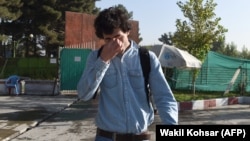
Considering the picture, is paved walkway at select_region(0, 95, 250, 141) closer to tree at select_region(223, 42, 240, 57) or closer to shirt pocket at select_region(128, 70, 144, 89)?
shirt pocket at select_region(128, 70, 144, 89)

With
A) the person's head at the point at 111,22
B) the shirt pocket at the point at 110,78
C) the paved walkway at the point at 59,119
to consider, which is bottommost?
the paved walkway at the point at 59,119

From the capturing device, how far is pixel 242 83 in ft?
74.4

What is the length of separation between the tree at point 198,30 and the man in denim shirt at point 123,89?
19.8 m

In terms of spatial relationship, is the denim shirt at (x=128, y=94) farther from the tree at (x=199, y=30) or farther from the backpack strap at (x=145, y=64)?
the tree at (x=199, y=30)

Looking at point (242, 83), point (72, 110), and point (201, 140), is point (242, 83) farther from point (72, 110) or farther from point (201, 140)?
point (201, 140)

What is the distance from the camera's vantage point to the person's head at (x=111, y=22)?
300 cm

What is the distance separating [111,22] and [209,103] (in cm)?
1423

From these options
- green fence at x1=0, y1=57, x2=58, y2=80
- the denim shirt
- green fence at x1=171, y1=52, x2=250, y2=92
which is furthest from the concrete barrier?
the denim shirt

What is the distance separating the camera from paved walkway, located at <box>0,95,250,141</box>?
9641 mm

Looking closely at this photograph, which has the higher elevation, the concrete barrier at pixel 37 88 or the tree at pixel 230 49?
the tree at pixel 230 49

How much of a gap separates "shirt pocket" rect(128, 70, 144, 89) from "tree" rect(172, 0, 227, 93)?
781 inches

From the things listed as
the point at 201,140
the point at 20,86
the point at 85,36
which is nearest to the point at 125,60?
the point at 201,140

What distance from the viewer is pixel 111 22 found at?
3.00m

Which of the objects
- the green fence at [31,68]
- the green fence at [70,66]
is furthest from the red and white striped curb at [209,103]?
the green fence at [31,68]
